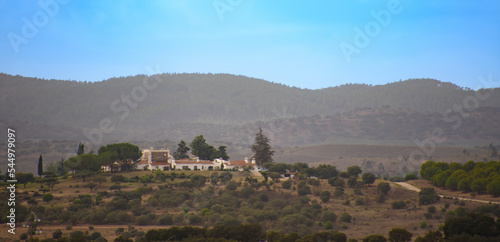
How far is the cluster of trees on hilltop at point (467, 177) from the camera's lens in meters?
57.9

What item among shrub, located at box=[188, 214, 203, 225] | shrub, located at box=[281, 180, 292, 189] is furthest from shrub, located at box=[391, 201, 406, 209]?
shrub, located at box=[188, 214, 203, 225]

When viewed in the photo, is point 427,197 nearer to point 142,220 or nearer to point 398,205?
point 398,205

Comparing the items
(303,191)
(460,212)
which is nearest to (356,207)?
(303,191)

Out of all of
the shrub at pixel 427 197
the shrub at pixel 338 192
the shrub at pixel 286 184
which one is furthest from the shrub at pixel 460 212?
the shrub at pixel 286 184

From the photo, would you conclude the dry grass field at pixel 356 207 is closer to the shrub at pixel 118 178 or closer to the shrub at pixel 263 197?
the shrub at pixel 263 197

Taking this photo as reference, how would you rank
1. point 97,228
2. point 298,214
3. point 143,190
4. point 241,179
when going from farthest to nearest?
point 241,179 < point 143,190 < point 298,214 < point 97,228

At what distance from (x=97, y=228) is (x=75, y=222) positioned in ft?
9.50

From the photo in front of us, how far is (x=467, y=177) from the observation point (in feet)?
201

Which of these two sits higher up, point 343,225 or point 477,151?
point 477,151

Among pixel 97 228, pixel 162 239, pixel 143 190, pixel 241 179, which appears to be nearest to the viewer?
pixel 162 239

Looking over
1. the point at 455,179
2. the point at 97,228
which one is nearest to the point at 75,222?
the point at 97,228

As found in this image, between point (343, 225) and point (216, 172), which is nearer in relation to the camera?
point (343, 225)

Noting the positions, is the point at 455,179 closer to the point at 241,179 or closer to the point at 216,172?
the point at 241,179

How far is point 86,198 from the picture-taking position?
5631cm
